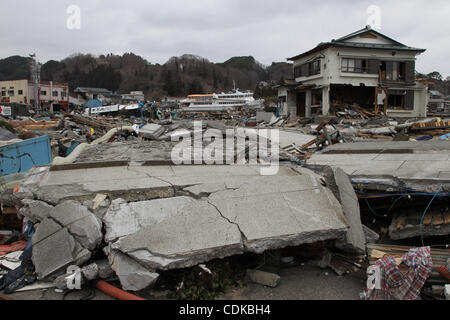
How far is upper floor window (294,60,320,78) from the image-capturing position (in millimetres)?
27812

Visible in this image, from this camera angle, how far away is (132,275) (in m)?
2.78

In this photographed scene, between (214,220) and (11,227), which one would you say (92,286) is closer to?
(214,220)

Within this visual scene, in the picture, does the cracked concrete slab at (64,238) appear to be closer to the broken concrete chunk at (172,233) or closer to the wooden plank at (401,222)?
the broken concrete chunk at (172,233)

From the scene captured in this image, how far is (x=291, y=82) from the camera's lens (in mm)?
29453

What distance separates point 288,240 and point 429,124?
428 inches

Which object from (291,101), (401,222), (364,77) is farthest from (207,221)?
(291,101)

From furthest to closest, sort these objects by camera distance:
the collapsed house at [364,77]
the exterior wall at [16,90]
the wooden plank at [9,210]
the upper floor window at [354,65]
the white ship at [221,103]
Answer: the white ship at [221,103]
the exterior wall at [16,90]
the upper floor window at [354,65]
the collapsed house at [364,77]
the wooden plank at [9,210]

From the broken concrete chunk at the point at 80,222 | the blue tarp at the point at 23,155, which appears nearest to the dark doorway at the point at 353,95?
the blue tarp at the point at 23,155

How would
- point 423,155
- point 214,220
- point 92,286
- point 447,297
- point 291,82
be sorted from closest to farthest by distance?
1. point 447,297
2. point 92,286
3. point 214,220
4. point 423,155
5. point 291,82

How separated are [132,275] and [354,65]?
2841 cm

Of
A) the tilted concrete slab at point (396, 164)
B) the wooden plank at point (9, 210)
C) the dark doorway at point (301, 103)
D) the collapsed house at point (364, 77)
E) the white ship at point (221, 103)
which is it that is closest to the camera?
the tilted concrete slab at point (396, 164)

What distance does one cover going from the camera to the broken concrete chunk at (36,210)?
3402 mm

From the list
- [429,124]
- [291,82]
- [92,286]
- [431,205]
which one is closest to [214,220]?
[92,286]

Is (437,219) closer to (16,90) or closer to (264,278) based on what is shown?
(264,278)
